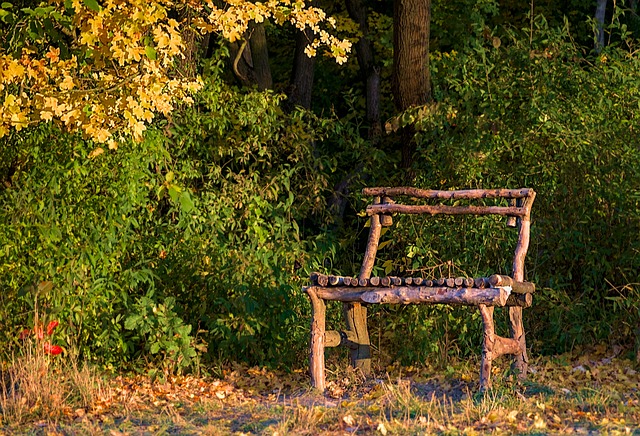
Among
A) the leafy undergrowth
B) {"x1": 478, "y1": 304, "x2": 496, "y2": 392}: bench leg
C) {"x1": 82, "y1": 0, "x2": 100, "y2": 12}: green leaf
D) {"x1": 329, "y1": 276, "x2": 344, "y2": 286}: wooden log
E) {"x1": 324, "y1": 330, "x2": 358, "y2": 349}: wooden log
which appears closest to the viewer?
the leafy undergrowth

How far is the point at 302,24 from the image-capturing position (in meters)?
8.41

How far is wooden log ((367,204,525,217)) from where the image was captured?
325 inches

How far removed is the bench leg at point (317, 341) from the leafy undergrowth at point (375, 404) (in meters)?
0.12

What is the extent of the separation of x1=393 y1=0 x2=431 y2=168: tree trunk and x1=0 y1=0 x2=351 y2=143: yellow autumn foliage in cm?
259

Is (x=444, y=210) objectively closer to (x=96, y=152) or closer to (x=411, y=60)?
(x=96, y=152)

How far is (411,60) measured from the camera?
36.1ft

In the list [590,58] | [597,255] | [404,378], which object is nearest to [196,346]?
[404,378]

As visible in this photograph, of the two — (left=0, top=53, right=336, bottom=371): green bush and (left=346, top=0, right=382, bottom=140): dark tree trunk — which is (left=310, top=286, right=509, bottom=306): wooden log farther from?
(left=346, top=0, right=382, bottom=140): dark tree trunk

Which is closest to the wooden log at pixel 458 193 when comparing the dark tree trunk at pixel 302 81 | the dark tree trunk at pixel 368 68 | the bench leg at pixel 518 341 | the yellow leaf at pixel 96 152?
the bench leg at pixel 518 341

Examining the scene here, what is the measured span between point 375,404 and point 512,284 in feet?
4.22

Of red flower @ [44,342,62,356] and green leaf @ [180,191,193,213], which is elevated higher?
green leaf @ [180,191,193,213]

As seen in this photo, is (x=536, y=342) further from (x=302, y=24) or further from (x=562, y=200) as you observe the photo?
(x=302, y=24)

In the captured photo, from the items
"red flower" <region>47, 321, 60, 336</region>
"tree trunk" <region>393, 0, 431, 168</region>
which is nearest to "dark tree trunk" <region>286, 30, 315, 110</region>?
"tree trunk" <region>393, 0, 431, 168</region>

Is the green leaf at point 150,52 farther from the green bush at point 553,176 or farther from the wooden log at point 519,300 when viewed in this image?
the wooden log at point 519,300
